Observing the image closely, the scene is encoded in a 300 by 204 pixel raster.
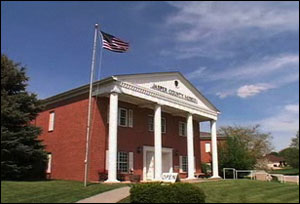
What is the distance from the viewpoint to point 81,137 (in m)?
23.6

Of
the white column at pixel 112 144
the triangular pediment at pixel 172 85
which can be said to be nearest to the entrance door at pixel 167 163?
the triangular pediment at pixel 172 85

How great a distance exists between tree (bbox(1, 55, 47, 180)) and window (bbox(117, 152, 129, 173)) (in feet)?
17.0

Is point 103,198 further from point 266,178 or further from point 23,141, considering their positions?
point 266,178

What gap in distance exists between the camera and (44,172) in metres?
25.8

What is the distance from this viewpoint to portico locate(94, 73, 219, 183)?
21.9m

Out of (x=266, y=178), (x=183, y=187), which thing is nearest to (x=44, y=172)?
(x=183, y=187)

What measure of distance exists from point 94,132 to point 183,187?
11.2 m

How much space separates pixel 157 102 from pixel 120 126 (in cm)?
311

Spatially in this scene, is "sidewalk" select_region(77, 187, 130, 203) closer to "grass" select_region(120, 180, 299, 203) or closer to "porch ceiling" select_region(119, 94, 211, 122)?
"grass" select_region(120, 180, 299, 203)

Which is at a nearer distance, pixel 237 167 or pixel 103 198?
pixel 103 198

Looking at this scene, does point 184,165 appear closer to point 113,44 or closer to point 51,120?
point 51,120

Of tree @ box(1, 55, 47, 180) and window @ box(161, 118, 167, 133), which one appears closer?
tree @ box(1, 55, 47, 180)

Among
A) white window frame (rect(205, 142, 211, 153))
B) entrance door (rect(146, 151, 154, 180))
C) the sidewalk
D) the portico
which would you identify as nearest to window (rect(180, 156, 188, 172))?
the portico

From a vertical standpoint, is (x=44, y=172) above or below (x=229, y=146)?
below
